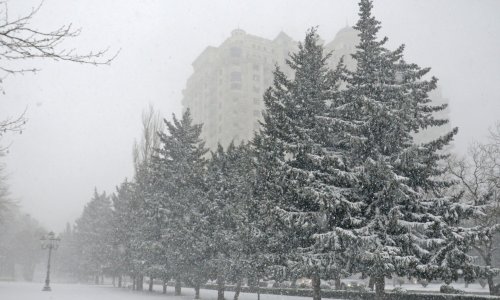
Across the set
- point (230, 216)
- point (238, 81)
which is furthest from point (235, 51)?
point (230, 216)

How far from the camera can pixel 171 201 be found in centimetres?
3341

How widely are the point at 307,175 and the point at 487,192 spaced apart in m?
22.1

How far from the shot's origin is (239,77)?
113562 mm

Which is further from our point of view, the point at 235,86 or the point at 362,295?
the point at 235,86

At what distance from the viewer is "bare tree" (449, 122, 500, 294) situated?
17.8m

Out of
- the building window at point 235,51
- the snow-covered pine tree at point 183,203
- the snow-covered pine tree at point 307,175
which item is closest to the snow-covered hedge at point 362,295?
the snow-covered pine tree at point 307,175

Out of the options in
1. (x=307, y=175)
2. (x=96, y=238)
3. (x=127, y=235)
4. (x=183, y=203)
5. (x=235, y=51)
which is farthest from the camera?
(x=235, y=51)

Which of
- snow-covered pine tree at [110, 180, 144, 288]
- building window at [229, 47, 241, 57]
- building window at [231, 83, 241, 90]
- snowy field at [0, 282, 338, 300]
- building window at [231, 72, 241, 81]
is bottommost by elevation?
snowy field at [0, 282, 338, 300]

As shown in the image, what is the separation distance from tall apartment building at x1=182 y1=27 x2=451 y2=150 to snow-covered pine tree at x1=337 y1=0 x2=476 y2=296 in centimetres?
8691

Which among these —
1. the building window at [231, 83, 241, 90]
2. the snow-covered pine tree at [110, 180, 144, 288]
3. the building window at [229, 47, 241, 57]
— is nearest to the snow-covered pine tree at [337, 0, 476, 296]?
the snow-covered pine tree at [110, 180, 144, 288]

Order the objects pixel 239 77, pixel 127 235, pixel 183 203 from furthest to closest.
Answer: pixel 239 77
pixel 127 235
pixel 183 203

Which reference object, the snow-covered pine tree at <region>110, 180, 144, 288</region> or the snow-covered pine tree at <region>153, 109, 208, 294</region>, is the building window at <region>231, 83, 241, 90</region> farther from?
the snow-covered pine tree at <region>153, 109, 208, 294</region>

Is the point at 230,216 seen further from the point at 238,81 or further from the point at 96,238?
the point at 238,81

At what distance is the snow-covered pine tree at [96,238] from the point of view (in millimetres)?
53688
